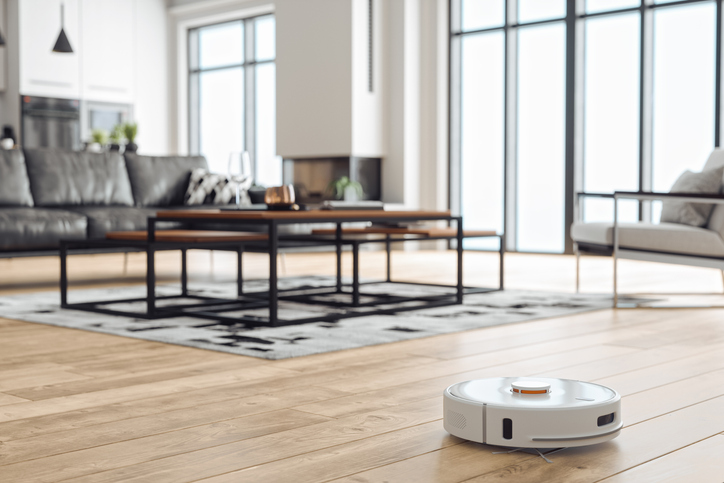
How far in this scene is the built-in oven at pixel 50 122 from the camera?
28.8 feet

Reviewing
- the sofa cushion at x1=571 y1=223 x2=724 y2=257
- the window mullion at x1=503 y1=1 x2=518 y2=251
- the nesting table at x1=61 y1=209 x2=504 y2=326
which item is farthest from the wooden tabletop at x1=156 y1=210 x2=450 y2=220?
the window mullion at x1=503 y1=1 x2=518 y2=251

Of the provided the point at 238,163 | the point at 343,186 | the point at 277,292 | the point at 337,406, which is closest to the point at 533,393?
the point at 337,406

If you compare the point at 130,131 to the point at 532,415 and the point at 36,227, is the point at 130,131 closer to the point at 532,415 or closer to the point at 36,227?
the point at 36,227

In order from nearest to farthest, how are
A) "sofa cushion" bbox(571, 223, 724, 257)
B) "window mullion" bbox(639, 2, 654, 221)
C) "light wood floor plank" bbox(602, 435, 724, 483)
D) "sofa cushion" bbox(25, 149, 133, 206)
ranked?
"light wood floor plank" bbox(602, 435, 724, 483) < "sofa cushion" bbox(571, 223, 724, 257) < "sofa cushion" bbox(25, 149, 133, 206) < "window mullion" bbox(639, 2, 654, 221)

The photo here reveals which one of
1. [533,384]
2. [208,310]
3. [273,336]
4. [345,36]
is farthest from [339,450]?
[345,36]

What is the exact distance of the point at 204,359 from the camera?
243 cm

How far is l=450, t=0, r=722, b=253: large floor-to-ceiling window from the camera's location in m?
6.79

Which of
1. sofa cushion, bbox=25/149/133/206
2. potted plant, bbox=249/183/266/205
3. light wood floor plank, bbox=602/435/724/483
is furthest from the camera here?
potted plant, bbox=249/183/266/205

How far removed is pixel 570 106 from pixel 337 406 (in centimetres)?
600

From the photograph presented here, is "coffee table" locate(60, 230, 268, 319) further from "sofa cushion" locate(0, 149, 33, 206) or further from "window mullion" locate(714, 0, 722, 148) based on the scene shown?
"window mullion" locate(714, 0, 722, 148)

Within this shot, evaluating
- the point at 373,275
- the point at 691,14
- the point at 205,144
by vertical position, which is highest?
the point at 691,14

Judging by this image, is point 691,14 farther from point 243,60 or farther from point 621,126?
point 243,60

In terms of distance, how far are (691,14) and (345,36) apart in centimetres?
299

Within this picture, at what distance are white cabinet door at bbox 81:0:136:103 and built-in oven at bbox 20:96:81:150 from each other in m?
0.28
